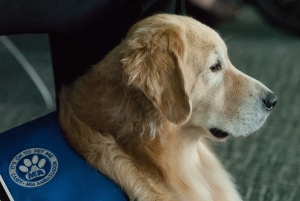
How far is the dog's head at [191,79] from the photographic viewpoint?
4.00 feet

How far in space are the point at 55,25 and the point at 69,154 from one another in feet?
1.51

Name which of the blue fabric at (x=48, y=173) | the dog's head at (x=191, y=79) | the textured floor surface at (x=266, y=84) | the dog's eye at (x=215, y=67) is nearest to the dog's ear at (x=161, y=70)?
the dog's head at (x=191, y=79)

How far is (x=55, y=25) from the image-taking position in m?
1.49

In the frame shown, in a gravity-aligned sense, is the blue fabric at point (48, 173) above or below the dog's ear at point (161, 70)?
below

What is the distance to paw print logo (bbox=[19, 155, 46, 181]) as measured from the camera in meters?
1.29

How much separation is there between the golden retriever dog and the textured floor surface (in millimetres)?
700

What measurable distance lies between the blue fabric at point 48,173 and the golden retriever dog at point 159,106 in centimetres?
4

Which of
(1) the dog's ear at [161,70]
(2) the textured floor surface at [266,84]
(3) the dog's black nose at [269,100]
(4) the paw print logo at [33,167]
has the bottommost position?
(2) the textured floor surface at [266,84]

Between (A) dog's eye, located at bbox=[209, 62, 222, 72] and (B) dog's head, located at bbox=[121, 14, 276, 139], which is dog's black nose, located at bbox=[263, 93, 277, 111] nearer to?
(B) dog's head, located at bbox=[121, 14, 276, 139]

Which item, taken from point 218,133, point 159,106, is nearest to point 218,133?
point 218,133

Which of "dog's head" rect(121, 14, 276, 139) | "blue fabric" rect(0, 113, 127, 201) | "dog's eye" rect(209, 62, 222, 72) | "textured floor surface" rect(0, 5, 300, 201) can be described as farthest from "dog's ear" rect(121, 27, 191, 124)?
"textured floor surface" rect(0, 5, 300, 201)

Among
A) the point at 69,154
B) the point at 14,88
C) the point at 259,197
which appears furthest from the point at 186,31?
the point at 14,88

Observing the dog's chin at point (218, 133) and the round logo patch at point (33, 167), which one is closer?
the round logo patch at point (33, 167)

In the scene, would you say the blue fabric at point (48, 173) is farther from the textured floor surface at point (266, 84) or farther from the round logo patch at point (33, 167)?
the textured floor surface at point (266, 84)
